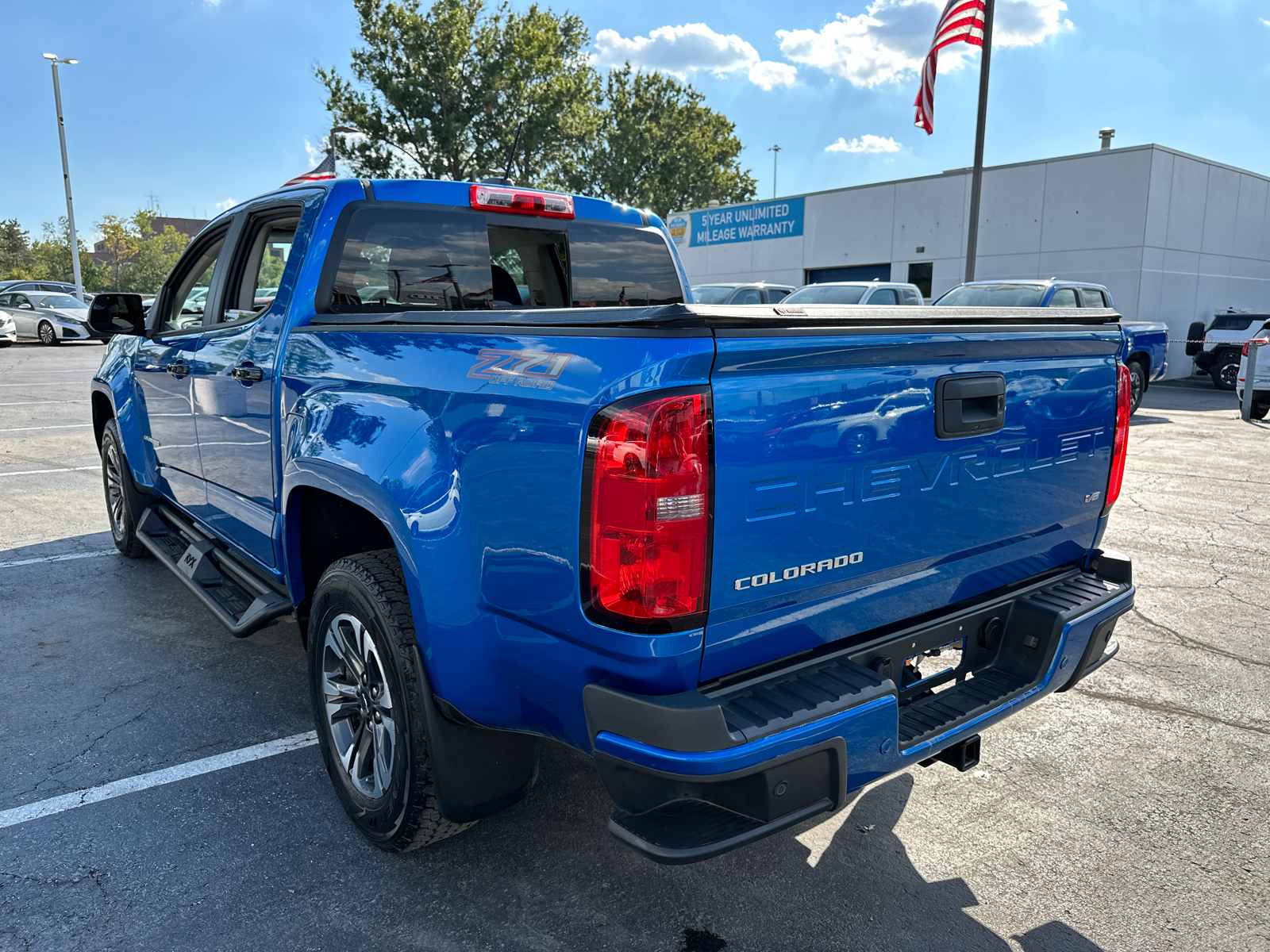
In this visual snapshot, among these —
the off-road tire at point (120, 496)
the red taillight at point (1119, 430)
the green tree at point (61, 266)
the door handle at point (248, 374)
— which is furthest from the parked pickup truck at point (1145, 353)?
the green tree at point (61, 266)

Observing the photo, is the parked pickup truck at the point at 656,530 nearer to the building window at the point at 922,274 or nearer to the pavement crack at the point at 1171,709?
the pavement crack at the point at 1171,709

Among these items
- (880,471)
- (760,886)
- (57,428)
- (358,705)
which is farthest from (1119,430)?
(57,428)

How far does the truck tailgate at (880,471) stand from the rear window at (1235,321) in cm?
2098

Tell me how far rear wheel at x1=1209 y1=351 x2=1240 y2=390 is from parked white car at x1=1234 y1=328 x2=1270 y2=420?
19.8ft

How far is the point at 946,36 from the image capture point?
59.0ft

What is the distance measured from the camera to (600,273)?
4191 millimetres

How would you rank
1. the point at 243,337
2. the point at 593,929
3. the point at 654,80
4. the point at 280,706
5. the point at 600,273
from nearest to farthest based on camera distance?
the point at 593,929
the point at 243,337
the point at 280,706
the point at 600,273
the point at 654,80

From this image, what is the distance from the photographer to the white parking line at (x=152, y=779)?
9.85 feet

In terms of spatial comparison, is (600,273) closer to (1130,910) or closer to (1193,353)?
(1130,910)

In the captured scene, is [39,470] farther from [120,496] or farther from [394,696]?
[394,696]

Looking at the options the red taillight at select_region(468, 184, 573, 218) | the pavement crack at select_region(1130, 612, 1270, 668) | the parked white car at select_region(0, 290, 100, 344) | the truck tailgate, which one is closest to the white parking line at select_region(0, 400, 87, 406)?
the red taillight at select_region(468, 184, 573, 218)

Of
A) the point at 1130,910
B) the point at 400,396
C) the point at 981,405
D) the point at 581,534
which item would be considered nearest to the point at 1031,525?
the point at 981,405

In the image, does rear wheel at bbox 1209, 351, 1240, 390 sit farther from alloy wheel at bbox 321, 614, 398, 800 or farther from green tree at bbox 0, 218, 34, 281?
green tree at bbox 0, 218, 34, 281

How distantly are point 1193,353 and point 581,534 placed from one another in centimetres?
2555
